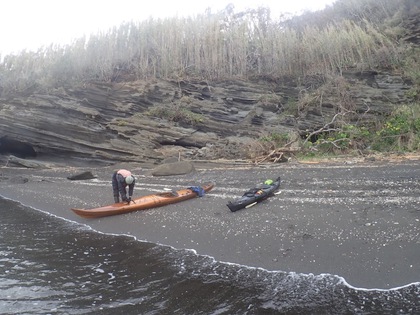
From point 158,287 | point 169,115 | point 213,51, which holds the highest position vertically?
point 213,51

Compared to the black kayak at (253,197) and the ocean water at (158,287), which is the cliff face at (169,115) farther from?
the ocean water at (158,287)

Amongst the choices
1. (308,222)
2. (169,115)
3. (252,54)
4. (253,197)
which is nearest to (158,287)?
(308,222)

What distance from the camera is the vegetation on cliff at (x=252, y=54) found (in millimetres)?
22141

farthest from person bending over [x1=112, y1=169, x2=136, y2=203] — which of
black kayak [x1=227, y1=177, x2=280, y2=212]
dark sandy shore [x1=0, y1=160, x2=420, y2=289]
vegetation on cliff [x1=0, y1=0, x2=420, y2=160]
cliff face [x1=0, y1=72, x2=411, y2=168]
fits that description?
vegetation on cliff [x1=0, y1=0, x2=420, y2=160]

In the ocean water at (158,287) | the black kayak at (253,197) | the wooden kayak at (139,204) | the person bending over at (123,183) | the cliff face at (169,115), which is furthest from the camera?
the cliff face at (169,115)

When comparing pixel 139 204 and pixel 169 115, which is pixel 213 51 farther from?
pixel 139 204

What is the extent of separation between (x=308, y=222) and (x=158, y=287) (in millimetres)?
3260

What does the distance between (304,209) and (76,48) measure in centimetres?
2518

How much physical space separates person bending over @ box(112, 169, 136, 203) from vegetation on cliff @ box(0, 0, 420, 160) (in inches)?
471

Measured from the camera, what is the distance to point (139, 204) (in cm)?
1009

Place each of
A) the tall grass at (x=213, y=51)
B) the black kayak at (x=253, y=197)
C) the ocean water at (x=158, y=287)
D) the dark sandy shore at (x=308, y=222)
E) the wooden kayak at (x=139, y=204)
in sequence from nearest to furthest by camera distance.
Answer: the ocean water at (x=158, y=287) → the dark sandy shore at (x=308, y=222) → the black kayak at (x=253, y=197) → the wooden kayak at (x=139, y=204) → the tall grass at (x=213, y=51)

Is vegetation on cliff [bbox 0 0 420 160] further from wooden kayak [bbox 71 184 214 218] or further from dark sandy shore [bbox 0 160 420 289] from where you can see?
wooden kayak [bbox 71 184 214 218]

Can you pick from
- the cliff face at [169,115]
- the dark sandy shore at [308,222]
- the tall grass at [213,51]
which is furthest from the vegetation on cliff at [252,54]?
the dark sandy shore at [308,222]

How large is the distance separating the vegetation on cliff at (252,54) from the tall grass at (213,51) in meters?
0.07
